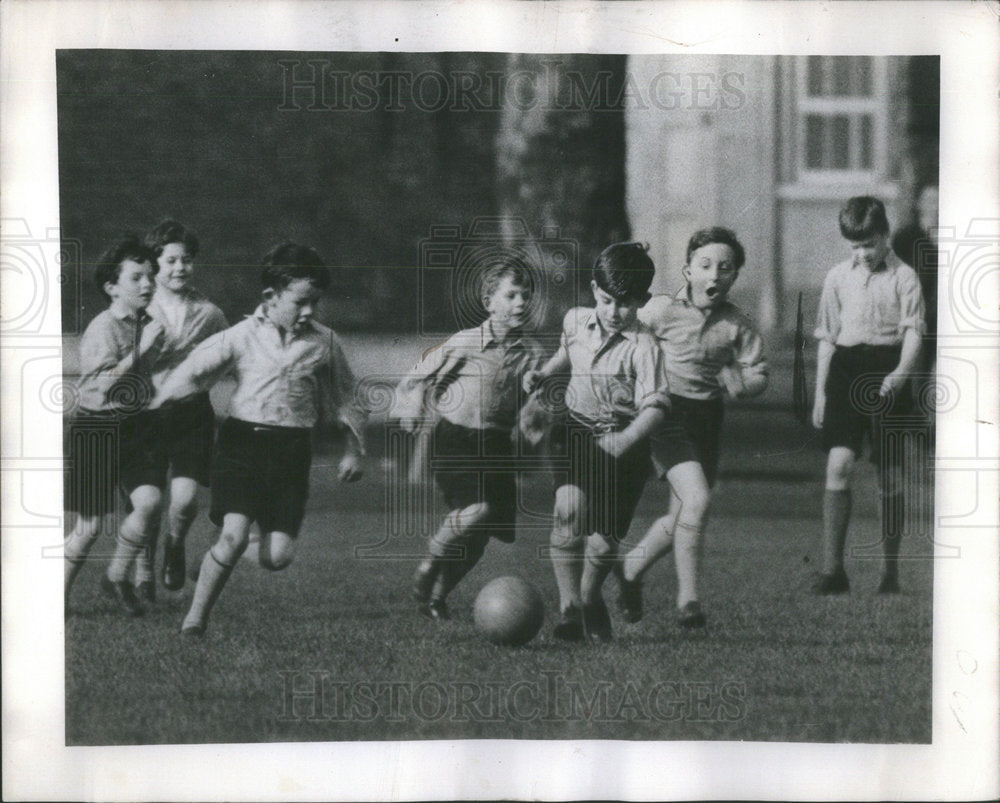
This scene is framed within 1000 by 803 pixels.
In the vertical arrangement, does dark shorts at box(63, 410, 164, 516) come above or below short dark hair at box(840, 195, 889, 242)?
below

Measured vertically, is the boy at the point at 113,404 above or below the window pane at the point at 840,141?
below

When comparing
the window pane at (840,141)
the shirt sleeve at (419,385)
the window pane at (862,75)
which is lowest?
the shirt sleeve at (419,385)

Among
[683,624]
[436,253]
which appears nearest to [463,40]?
[436,253]

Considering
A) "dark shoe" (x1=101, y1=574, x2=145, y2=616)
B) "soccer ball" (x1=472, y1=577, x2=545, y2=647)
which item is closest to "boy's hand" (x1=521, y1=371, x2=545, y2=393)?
"soccer ball" (x1=472, y1=577, x2=545, y2=647)

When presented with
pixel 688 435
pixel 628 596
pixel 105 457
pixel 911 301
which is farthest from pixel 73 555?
pixel 911 301

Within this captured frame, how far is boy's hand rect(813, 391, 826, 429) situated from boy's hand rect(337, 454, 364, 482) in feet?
5.02

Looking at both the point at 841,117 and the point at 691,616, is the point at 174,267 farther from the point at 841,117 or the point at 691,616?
the point at 841,117

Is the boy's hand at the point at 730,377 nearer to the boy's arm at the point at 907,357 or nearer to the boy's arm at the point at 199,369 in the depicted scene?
the boy's arm at the point at 907,357

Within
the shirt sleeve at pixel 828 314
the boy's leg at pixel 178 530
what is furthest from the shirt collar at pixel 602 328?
the boy's leg at pixel 178 530

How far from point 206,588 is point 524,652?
3.55 feet

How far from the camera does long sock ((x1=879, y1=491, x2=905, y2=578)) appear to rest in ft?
13.9

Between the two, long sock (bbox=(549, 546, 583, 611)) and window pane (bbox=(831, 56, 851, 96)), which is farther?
long sock (bbox=(549, 546, 583, 611))

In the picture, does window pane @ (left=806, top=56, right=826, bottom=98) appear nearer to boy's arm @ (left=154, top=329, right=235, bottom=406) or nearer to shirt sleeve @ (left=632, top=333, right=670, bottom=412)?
shirt sleeve @ (left=632, top=333, right=670, bottom=412)

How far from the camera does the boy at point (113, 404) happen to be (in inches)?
163
